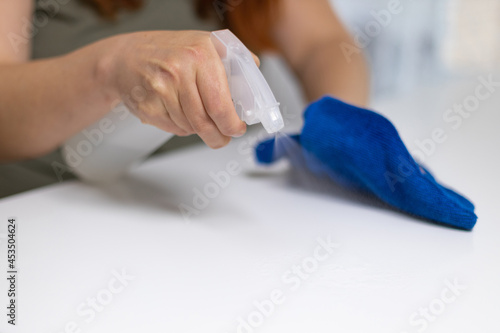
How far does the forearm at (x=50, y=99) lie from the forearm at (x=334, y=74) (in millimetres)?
342

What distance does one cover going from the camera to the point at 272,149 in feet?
1.85

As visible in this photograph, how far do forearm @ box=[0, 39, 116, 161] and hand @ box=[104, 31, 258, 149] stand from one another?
34 millimetres

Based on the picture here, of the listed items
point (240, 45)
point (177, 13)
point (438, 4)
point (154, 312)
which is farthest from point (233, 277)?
point (438, 4)

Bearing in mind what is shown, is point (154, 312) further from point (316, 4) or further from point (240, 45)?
point (316, 4)

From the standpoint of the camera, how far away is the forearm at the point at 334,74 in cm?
71

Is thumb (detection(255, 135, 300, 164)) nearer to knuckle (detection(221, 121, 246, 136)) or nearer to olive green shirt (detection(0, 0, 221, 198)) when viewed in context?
knuckle (detection(221, 121, 246, 136))

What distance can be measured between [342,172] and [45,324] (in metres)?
0.31

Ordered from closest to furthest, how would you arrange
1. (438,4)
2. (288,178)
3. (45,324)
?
(45,324)
(288,178)
(438,4)

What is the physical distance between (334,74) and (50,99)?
1.36ft

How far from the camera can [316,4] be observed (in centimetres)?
87

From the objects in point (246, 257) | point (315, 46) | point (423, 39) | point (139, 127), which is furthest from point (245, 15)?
point (423, 39)

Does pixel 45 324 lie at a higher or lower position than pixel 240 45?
lower

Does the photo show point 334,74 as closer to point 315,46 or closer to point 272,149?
point 315,46

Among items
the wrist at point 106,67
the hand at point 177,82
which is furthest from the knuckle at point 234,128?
the wrist at point 106,67
